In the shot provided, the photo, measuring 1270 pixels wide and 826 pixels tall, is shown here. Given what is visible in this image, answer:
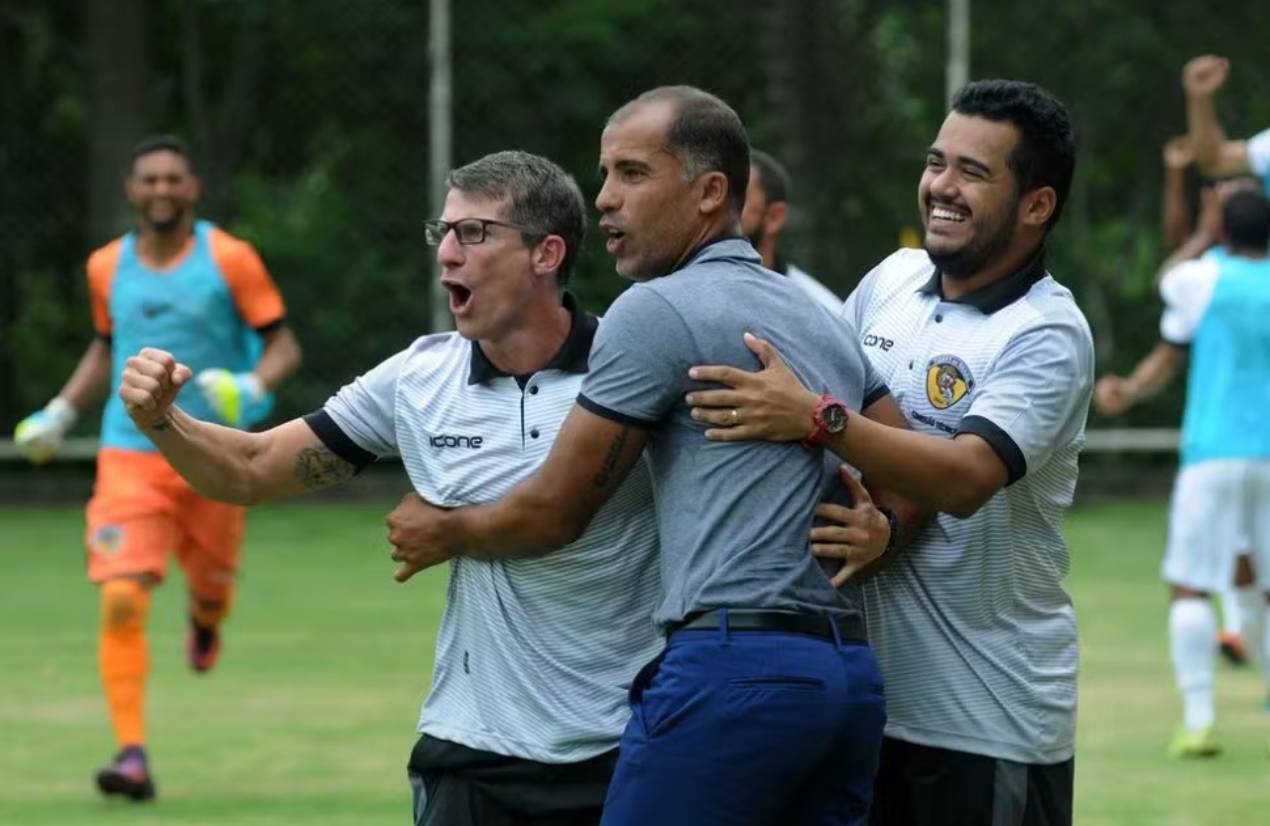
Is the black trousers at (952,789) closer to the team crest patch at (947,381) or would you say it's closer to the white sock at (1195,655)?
the team crest patch at (947,381)

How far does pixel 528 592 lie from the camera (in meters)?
5.05

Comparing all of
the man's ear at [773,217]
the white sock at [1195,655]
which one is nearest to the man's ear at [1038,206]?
the man's ear at [773,217]

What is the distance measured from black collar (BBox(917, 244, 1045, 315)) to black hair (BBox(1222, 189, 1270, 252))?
18.0ft

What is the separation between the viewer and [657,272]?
4625 millimetres

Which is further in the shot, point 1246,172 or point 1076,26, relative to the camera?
point 1076,26

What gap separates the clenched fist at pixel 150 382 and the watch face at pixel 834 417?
1326 mm

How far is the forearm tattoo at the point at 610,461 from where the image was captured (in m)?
4.50

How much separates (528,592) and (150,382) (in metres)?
0.85

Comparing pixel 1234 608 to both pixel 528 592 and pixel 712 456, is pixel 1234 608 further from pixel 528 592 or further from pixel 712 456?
pixel 712 456

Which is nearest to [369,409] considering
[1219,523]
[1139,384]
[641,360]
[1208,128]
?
[641,360]

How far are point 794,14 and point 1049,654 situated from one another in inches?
536

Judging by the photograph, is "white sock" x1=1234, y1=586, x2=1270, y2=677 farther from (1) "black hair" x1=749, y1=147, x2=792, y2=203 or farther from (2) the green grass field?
(1) "black hair" x1=749, y1=147, x2=792, y2=203

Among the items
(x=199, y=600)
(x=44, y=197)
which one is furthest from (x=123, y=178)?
(x=199, y=600)

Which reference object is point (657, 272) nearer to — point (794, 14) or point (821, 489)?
point (821, 489)
